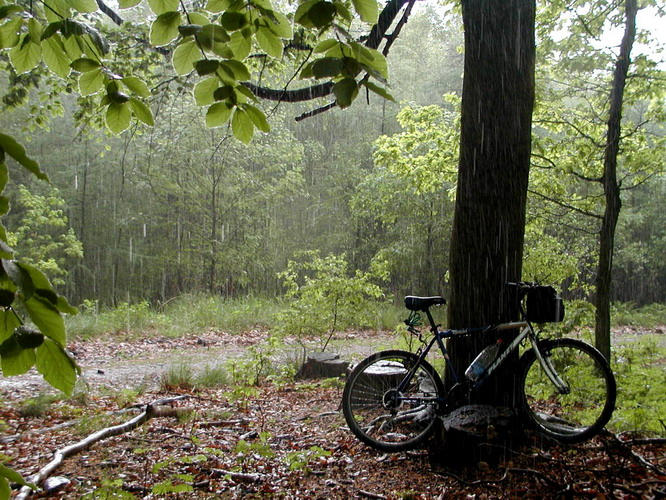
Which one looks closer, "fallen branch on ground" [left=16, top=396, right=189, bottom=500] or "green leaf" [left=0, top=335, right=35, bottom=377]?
"green leaf" [left=0, top=335, right=35, bottom=377]

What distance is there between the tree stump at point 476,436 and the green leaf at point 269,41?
8.93 ft

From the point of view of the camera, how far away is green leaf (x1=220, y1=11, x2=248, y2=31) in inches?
46.7

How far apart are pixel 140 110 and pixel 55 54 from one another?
0.76ft

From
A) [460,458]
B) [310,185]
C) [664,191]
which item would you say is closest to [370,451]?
[460,458]

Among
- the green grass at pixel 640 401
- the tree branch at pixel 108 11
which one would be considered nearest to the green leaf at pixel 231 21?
the tree branch at pixel 108 11

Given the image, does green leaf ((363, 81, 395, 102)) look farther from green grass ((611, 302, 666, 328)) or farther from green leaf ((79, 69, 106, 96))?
green grass ((611, 302, 666, 328))

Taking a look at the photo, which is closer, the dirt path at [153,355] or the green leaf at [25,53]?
the green leaf at [25,53]

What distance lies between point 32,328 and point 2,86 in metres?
17.3

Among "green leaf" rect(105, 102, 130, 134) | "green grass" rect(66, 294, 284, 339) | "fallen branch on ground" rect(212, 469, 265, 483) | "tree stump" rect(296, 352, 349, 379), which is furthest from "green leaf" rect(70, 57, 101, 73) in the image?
"green grass" rect(66, 294, 284, 339)

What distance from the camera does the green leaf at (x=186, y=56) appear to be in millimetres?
1166

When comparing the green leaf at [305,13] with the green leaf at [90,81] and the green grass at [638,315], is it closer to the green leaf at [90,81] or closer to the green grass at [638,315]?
the green leaf at [90,81]

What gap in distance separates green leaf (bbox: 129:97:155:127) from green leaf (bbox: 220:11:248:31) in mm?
290

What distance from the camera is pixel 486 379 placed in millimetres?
3521

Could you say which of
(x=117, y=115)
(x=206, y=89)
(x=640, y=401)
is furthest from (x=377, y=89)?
(x=640, y=401)
